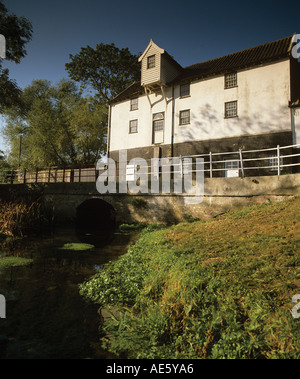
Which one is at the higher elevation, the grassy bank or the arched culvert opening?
the arched culvert opening

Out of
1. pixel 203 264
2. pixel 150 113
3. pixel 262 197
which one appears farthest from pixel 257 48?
pixel 203 264

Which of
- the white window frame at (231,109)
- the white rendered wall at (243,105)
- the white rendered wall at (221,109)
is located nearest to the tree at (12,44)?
the white rendered wall at (221,109)

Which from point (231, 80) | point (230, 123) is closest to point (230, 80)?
point (231, 80)

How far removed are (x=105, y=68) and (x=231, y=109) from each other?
23.1 metres

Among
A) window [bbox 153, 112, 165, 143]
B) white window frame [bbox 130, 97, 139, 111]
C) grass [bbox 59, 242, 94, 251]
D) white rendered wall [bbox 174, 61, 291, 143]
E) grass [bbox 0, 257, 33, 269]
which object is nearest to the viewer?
grass [bbox 0, 257, 33, 269]

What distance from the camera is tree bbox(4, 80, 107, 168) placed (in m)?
28.4

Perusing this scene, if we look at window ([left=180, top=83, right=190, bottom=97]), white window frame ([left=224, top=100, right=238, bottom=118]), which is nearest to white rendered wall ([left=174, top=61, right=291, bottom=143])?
white window frame ([left=224, top=100, right=238, bottom=118])

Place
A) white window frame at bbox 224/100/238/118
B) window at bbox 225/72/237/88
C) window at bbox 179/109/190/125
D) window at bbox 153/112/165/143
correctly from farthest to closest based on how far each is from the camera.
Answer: window at bbox 153/112/165/143
window at bbox 179/109/190/125
window at bbox 225/72/237/88
white window frame at bbox 224/100/238/118

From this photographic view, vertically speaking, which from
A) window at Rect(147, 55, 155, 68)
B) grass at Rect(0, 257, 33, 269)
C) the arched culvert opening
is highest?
window at Rect(147, 55, 155, 68)

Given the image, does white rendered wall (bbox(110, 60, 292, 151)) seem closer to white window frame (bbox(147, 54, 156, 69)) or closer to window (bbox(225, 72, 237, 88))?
window (bbox(225, 72, 237, 88))

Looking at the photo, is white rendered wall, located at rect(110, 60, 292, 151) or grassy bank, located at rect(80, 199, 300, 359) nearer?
grassy bank, located at rect(80, 199, 300, 359)

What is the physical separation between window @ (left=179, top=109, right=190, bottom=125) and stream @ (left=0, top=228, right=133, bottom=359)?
1445cm

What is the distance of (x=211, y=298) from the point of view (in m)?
3.88

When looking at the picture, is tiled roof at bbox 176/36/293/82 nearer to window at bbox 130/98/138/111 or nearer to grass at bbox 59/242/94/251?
window at bbox 130/98/138/111
